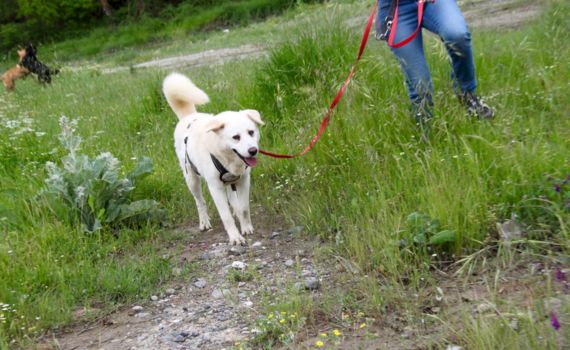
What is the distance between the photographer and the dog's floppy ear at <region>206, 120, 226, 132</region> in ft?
12.3

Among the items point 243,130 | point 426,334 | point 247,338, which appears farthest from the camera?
point 243,130

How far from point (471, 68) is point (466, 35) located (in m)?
0.29

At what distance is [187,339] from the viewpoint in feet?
8.52

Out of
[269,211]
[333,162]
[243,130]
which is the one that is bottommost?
[269,211]

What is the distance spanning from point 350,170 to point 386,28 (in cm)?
99

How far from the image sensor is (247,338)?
2.47 m

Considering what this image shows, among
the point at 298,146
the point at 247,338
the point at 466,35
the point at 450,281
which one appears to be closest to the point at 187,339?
the point at 247,338

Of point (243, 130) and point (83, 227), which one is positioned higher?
point (243, 130)

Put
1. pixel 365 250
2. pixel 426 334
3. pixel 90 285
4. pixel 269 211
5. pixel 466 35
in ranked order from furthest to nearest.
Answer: pixel 269 211 < pixel 466 35 < pixel 90 285 < pixel 365 250 < pixel 426 334

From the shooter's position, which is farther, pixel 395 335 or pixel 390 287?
pixel 390 287

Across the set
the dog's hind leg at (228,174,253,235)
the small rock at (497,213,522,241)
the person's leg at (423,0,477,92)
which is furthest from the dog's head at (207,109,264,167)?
the small rock at (497,213,522,241)

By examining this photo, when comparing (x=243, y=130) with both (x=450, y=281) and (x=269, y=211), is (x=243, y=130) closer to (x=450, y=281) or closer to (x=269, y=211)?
(x=269, y=211)

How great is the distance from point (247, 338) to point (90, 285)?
3.94 ft

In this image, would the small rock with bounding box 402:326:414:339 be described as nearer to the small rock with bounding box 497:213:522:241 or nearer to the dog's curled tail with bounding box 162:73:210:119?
the small rock with bounding box 497:213:522:241
